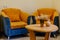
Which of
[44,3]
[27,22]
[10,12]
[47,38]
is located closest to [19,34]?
[27,22]

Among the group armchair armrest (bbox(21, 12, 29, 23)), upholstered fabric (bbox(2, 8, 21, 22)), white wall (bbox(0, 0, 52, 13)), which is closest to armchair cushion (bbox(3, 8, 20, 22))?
upholstered fabric (bbox(2, 8, 21, 22))

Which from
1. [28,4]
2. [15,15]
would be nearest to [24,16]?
[15,15]

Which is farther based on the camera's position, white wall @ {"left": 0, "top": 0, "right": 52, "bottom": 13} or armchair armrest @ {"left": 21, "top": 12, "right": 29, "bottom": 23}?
white wall @ {"left": 0, "top": 0, "right": 52, "bottom": 13}

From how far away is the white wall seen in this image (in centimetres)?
514

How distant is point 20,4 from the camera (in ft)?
17.4

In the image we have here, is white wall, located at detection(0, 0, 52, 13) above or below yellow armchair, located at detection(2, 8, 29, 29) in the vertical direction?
above

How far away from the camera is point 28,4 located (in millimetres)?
5395

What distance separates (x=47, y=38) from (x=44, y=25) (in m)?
0.38

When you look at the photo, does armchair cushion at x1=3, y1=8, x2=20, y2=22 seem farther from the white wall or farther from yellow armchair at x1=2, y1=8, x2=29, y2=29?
the white wall

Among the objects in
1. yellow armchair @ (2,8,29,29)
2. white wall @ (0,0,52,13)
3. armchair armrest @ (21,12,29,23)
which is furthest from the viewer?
white wall @ (0,0,52,13)

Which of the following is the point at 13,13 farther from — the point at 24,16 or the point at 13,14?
the point at 24,16

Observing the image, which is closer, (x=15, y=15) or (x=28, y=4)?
(x=15, y=15)

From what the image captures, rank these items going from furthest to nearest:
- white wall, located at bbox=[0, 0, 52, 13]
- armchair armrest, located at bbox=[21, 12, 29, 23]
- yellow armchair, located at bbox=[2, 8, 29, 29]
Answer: white wall, located at bbox=[0, 0, 52, 13]
armchair armrest, located at bbox=[21, 12, 29, 23]
yellow armchair, located at bbox=[2, 8, 29, 29]

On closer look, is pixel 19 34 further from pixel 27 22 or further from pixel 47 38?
pixel 47 38
